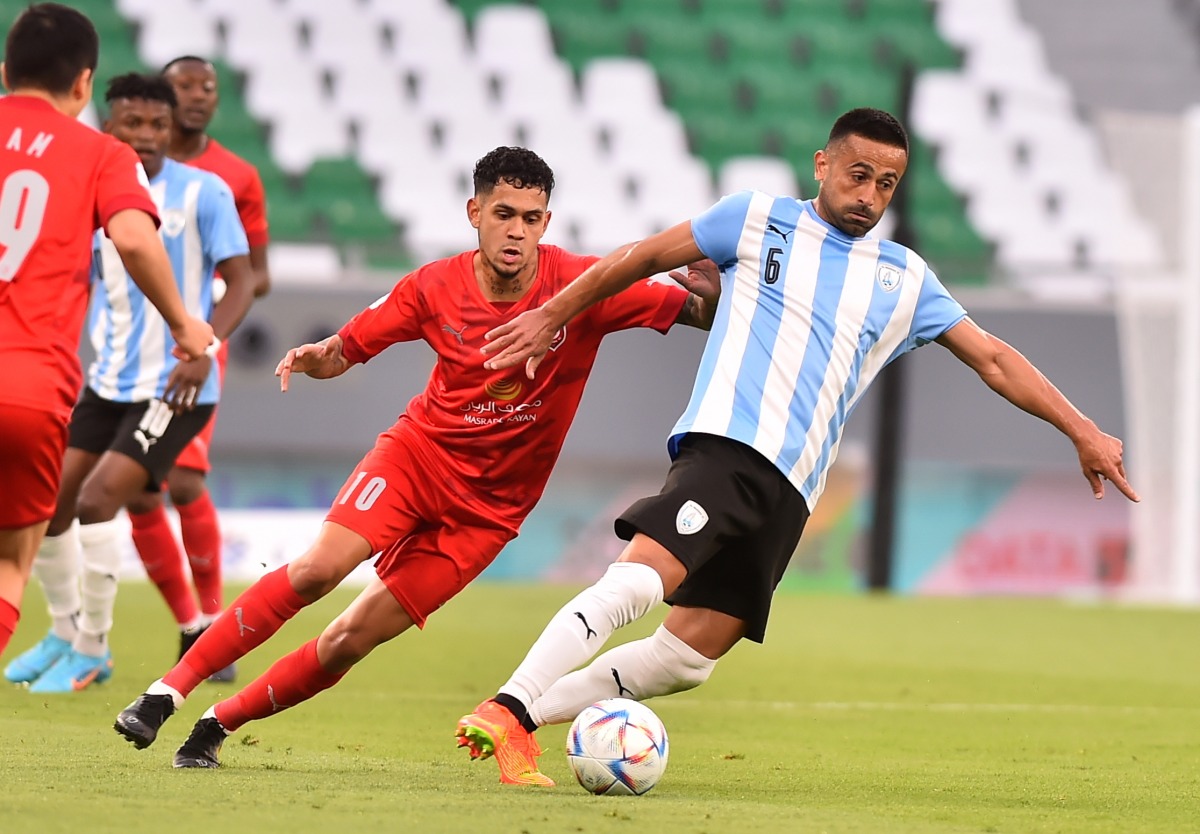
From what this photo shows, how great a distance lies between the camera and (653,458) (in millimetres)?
14898

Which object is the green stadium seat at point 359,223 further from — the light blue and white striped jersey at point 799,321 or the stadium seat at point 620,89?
the light blue and white striped jersey at point 799,321

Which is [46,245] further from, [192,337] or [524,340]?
[524,340]

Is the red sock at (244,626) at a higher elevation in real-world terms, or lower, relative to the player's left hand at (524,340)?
lower

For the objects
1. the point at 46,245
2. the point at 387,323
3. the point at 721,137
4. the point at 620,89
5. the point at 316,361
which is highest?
the point at 620,89

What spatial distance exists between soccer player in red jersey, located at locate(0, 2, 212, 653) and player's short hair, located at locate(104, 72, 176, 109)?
2636mm

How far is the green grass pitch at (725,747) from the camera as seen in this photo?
385cm

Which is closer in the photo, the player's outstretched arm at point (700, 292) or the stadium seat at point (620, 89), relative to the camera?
the player's outstretched arm at point (700, 292)

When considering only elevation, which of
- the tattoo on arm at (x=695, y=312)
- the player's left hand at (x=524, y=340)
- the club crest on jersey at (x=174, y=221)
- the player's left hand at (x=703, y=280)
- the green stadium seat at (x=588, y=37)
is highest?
the green stadium seat at (x=588, y=37)

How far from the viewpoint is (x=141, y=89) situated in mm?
6832

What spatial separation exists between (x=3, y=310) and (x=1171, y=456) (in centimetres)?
1199

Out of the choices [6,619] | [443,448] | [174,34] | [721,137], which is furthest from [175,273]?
[721,137]

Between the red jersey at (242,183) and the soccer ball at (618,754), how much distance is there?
153 inches

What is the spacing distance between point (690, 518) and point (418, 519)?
2.83ft

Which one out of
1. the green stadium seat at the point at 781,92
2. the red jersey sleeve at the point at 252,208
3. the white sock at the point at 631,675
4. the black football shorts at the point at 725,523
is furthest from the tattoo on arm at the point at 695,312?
the green stadium seat at the point at 781,92
